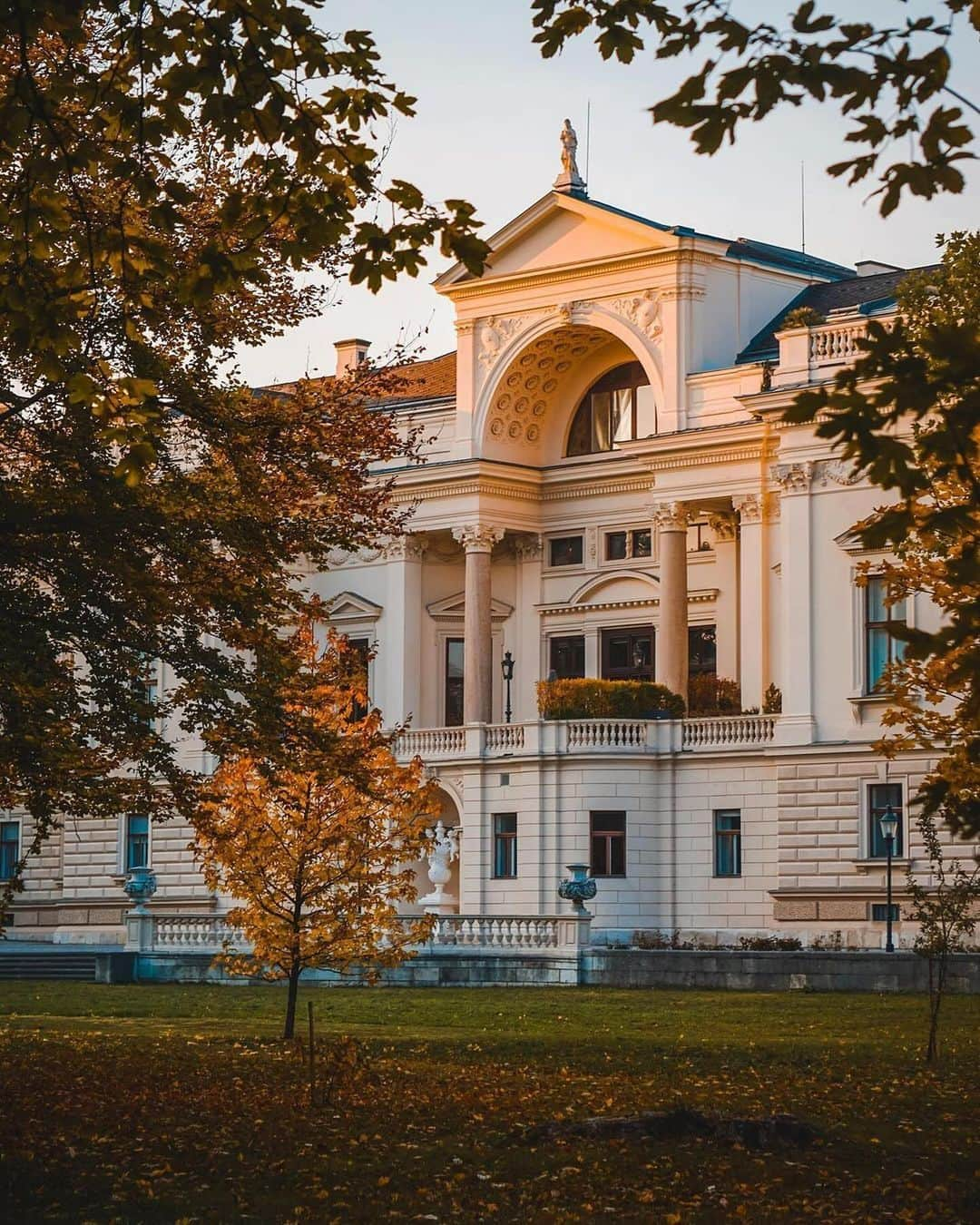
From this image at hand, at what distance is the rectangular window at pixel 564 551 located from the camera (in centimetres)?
6650

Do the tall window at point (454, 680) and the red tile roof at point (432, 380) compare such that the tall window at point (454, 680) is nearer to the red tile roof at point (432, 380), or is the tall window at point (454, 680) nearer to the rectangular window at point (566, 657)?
the rectangular window at point (566, 657)

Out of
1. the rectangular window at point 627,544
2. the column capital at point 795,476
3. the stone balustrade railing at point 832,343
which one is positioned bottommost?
the rectangular window at point 627,544

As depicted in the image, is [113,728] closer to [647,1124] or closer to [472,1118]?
[472,1118]

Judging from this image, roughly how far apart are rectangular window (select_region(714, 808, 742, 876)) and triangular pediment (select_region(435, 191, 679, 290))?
14.8 metres

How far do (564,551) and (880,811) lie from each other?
15.1 m

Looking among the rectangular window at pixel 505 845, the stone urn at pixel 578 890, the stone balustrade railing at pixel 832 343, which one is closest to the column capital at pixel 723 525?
the stone balustrade railing at pixel 832 343

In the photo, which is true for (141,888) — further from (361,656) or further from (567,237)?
(361,656)

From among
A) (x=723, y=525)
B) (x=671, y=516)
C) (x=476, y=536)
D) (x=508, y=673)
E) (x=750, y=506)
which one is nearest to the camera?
(x=750, y=506)

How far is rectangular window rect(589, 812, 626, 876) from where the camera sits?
59.1 metres

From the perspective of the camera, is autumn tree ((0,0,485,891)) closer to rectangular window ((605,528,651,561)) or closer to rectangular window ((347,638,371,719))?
rectangular window ((347,638,371,719))

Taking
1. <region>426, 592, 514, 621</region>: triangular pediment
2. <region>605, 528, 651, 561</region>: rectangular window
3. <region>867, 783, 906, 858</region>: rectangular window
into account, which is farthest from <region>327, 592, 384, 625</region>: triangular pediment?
<region>867, 783, 906, 858</region>: rectangular window

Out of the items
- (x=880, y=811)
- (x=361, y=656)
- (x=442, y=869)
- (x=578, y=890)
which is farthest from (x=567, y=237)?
(x=361, y=656)

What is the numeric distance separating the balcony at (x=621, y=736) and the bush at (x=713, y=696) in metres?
1.51

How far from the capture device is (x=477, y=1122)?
62.0 ft
